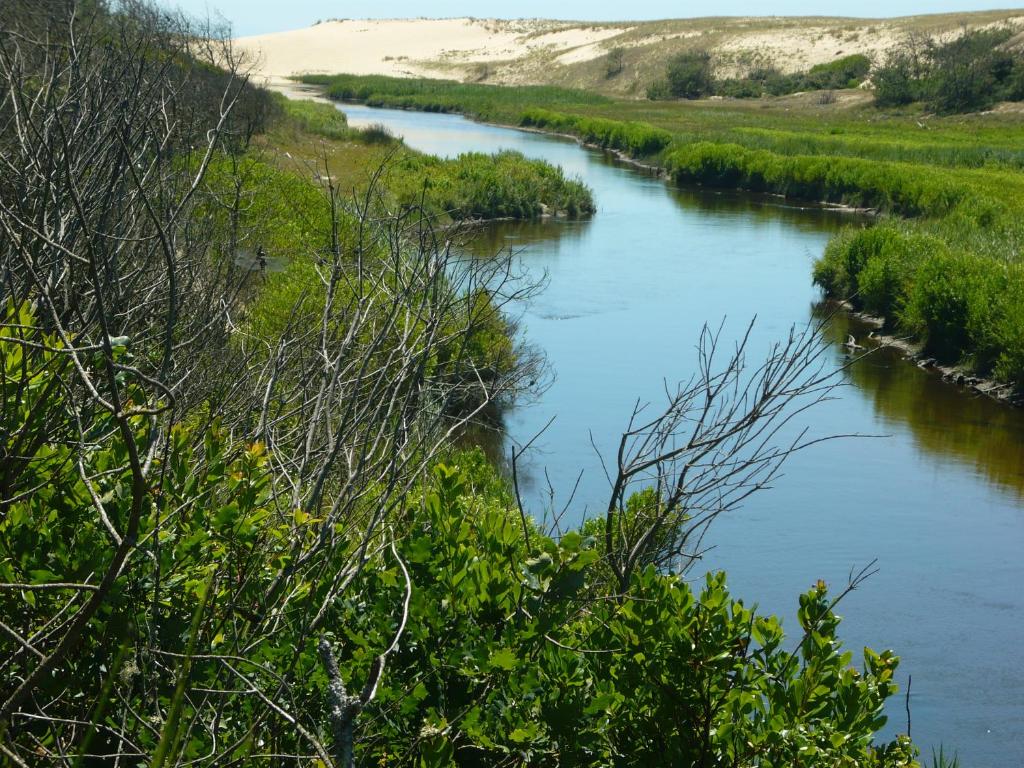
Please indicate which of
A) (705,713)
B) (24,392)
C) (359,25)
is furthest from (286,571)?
(359,25)

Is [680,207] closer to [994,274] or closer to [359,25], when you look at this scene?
[994,274]

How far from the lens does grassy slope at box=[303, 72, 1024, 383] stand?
61.0 feet

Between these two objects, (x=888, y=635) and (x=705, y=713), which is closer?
(x=705, y=713)

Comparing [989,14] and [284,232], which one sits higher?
[989,14]

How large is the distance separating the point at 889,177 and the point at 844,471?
67.6 feet

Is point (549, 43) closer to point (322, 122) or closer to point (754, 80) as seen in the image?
point (754, 80)

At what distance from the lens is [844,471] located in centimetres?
1408

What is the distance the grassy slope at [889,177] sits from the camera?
61.0ft

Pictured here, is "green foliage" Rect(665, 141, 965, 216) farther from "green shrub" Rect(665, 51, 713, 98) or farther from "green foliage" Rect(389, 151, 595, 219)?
"green shrub" Rect(665, 51, 713, 98)

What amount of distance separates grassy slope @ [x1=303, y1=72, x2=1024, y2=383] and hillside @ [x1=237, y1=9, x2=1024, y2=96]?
18.5 m

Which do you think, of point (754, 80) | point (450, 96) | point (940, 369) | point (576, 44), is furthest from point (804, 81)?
point (940, 369)

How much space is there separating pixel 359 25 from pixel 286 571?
15727 cm

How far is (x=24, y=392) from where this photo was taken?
10.4 ft

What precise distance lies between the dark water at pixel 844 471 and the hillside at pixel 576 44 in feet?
199
